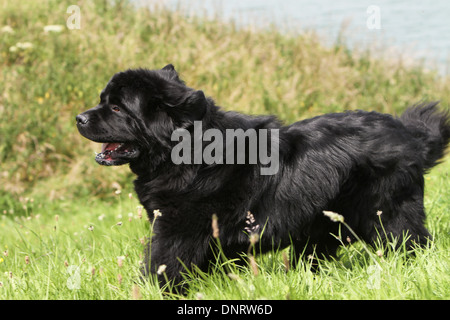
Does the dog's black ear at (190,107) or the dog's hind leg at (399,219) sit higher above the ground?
the dog's black ear at (190,107)

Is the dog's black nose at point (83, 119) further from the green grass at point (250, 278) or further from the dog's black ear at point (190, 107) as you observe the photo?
the green grass at point (250, 278)

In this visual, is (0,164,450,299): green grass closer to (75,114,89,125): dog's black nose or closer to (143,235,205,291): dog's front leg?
(143,235,205,291): dog's front leg

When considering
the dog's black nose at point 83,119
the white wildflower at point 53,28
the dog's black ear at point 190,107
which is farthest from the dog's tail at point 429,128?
the white wildflower at point 53,28

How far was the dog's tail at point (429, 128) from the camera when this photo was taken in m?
3.60

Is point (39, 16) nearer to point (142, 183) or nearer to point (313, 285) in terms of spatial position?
point (142, 183)

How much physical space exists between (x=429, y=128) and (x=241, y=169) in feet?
4.90

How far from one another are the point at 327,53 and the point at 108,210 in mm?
5332

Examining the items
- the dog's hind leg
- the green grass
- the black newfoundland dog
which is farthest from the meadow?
the black newfoundland dog

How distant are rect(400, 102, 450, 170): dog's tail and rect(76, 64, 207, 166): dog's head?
61.8 inches

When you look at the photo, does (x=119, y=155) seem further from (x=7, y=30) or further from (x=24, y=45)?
(x=7, y=30)

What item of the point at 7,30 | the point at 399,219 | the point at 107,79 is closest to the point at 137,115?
the point at 399,219

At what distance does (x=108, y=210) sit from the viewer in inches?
232

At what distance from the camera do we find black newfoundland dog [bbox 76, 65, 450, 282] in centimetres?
301

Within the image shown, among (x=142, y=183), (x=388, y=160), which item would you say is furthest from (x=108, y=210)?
(x=388, y=160)
